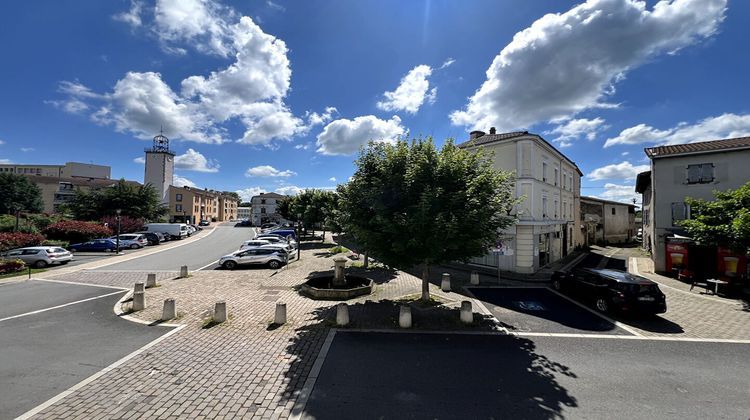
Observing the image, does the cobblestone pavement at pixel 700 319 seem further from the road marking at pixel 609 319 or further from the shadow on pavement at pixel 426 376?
the shadow on pavement at pixel 426 376

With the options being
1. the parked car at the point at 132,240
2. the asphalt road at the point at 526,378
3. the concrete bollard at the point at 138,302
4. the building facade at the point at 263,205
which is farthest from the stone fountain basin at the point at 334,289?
the building facade at the point at 263,205

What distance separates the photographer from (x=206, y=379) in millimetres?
5785

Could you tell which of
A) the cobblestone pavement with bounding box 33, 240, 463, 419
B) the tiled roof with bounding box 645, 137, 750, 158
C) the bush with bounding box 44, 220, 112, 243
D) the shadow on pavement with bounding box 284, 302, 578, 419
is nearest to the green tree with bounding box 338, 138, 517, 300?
the shadow on pavement with bounding box 284, 302, 578, 419

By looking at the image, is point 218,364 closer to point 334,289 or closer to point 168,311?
point 168,311

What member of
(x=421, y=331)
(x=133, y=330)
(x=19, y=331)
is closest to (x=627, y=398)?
(x=421, y=331)

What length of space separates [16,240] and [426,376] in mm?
31666

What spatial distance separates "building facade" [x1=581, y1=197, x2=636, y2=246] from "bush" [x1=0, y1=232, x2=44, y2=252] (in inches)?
1939

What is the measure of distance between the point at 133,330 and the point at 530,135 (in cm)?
2046

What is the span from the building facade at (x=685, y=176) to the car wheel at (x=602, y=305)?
1070 cm

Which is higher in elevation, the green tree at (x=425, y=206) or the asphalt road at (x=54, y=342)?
the green tree at (x=425, y=206)

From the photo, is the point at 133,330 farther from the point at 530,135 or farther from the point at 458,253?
the point at 530,135

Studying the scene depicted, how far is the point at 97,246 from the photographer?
87.7 feet

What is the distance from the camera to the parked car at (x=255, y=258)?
18938 mm

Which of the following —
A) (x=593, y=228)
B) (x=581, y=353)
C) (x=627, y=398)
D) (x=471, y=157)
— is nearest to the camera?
(x=627, y=398)
